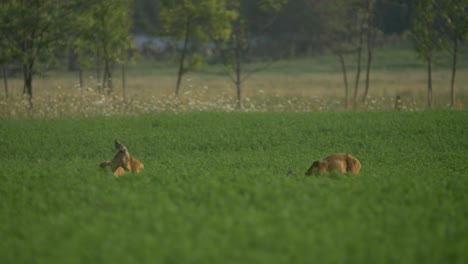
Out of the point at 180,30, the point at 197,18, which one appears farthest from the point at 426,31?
the point at 180,30

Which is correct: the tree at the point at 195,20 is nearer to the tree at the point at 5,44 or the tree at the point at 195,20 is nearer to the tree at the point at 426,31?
the tree at the point at 5,44

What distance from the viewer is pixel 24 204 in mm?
9461

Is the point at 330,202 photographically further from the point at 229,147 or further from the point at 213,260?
the point at 229,147

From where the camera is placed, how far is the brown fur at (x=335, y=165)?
12781 mm

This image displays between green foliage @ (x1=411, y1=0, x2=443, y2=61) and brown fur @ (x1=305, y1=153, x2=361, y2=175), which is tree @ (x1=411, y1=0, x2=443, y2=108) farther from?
brown fur @ (x1=305, y1=153, x2=361, y2=175)

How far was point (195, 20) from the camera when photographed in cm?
3300

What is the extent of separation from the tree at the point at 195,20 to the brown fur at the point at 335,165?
62.7ft

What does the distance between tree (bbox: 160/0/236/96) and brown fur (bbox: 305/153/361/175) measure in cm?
1911

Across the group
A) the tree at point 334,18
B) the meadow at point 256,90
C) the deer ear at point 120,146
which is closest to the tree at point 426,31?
the meadow at point 256,90

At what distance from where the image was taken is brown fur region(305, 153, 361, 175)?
12.8m

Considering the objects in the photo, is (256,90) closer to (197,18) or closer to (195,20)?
(195,20)

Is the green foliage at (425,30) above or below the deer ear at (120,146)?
above

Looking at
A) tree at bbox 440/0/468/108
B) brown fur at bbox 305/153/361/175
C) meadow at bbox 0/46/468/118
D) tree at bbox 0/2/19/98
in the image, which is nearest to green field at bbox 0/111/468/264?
brown fur at bbox 305/153/361/175

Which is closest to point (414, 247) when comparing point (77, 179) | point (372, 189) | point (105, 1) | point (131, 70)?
point (372, 189)
